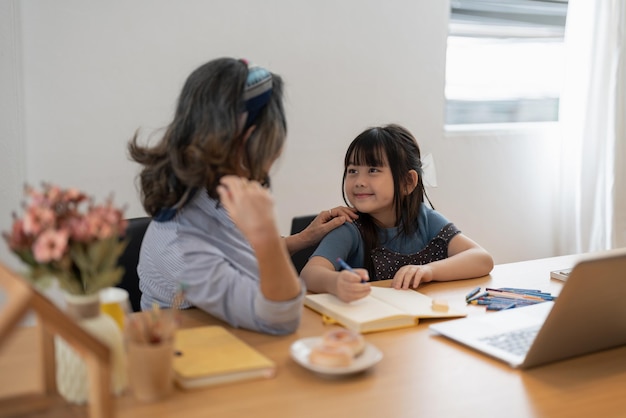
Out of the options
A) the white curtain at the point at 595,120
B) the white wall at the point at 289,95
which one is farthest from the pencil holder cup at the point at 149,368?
the white curtain at the point at 595,120

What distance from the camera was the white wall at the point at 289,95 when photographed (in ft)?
8.55

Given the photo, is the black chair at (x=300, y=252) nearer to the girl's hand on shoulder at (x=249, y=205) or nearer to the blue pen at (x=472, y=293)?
the blue pen at (x=472, y=293)

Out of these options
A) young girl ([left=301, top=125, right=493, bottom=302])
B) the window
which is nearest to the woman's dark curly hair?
young girl ([left=301, top=125, right=493, bottom=302])

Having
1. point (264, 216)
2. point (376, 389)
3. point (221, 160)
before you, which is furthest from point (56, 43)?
→ point (376, 389)

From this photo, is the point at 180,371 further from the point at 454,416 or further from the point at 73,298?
the point at 454,416

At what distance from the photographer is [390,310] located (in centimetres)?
150

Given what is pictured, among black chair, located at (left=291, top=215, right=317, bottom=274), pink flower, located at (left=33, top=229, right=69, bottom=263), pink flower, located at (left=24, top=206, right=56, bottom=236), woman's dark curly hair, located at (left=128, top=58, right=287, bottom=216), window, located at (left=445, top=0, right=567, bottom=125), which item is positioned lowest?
black chair, located at (left=291, top=215, right=317, bottom=274)

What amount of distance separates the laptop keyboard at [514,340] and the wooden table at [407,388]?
5 cm

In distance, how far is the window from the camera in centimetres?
366

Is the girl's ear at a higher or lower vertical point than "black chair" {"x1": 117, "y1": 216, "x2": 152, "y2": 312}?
higher

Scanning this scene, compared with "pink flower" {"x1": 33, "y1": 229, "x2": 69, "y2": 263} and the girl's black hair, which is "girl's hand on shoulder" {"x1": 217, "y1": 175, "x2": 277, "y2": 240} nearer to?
"pink flower" {"x1": 33, "y1": 229, "x2": 69, "y2": 263}

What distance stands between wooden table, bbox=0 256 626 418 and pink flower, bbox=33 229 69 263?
23cm

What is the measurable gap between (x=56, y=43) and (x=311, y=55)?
105 centimetres

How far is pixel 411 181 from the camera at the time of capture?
7.06 ft
